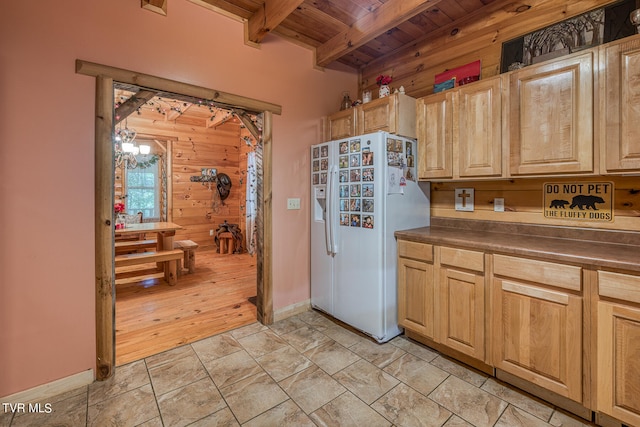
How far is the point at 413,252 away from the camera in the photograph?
2.25 metres

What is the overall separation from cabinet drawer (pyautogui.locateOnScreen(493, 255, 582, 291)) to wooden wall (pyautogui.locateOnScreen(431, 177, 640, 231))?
2.00 feet

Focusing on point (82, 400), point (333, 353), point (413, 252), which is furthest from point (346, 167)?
point (82, 400)

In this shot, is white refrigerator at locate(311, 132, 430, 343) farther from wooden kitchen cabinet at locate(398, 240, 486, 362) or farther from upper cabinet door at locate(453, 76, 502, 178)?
upper cabinet door at locate(453, 76, 502, 178)

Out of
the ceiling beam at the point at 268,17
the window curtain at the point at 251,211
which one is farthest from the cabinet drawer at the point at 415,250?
the window curtain at the point at 251,211

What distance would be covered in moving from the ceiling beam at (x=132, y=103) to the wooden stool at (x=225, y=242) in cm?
402

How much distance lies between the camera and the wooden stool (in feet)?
19.2

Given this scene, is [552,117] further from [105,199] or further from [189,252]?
[189,252]

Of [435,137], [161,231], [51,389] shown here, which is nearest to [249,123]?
[435,137]

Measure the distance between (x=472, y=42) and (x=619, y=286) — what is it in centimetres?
211

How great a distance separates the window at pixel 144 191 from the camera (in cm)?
576

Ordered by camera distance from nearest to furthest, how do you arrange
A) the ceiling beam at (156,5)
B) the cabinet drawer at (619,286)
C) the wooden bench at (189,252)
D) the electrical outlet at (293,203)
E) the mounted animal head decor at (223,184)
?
the cabinet drawer at (619,286), the ceiling beam at (156,5), the electrical outlet at (293,203), the wooden bench at (189,252), the mounted animal head decor at (223,184)

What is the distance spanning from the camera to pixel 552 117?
176 cm

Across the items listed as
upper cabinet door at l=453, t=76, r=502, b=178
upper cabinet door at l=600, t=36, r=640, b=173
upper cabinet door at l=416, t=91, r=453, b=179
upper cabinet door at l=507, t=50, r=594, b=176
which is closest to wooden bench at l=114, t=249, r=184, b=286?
upper cabinet door at l=416, t=91, r=453, b=179

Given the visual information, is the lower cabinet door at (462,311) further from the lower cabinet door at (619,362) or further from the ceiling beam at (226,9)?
the ceiling beam at (226,9)
